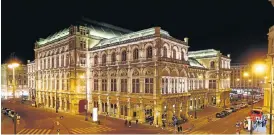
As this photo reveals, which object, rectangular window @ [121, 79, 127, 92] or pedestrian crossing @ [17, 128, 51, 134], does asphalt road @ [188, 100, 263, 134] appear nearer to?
rectangular window @ [121, 79, 127, 92]

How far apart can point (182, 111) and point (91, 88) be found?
856 inches

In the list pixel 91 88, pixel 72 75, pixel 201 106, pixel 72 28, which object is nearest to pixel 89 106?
pixel 91 88

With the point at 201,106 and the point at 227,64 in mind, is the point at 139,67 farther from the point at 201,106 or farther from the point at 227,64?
the point at 227,64

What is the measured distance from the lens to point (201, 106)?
203 ft

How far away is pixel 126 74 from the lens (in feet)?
150

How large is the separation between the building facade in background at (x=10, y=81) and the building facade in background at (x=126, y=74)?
36712 millimetres

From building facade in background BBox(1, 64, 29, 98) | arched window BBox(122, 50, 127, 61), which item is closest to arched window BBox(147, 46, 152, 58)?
arched window BBox(122, 50, 127, 61)

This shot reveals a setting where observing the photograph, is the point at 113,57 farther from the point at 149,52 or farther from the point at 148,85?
the point at 148,85

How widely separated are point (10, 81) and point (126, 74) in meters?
74.3

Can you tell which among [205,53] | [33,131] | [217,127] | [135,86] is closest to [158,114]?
[135,86]

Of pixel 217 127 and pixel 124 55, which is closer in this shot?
pixel 217 127

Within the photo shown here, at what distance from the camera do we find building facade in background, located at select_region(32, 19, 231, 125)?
41406mm

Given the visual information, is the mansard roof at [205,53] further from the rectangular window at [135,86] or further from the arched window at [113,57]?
the rectangular window at [135,86]

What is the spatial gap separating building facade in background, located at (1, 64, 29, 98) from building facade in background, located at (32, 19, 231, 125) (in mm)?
36712
